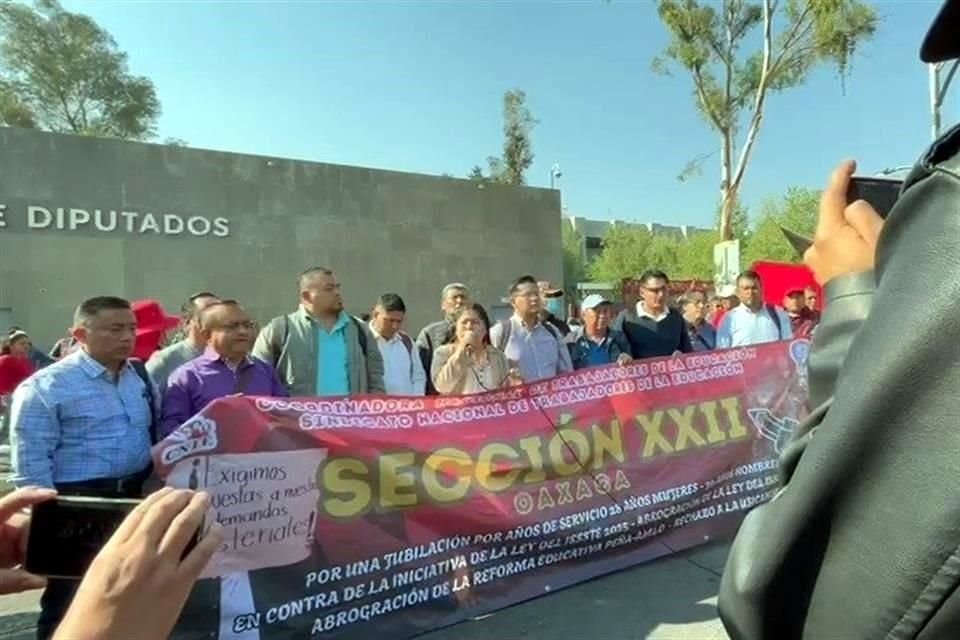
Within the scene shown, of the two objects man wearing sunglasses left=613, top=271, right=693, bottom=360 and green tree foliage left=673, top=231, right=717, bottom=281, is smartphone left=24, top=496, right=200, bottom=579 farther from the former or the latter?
green tree foliage left=673, top=231, right=717, bottom=281

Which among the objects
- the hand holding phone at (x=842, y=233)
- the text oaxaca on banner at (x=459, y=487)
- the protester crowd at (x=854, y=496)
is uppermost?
the hand holding phone at (x=842, y=233)

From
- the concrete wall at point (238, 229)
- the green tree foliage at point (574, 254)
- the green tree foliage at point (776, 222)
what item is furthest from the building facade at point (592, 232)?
the concrete wall at point (238, 229)

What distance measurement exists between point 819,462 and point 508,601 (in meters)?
3.43

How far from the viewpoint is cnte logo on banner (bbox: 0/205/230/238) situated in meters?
12.1

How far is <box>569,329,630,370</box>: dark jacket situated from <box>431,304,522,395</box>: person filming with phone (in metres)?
1.16

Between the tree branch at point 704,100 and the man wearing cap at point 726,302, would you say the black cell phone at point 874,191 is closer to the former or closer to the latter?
the man wearing cap at point 726,302

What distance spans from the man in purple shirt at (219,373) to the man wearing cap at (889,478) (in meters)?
3.43

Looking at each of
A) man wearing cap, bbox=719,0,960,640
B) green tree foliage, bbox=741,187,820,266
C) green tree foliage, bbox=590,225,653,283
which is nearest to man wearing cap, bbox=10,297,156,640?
man wearing cap, bbox=719,0,960,640

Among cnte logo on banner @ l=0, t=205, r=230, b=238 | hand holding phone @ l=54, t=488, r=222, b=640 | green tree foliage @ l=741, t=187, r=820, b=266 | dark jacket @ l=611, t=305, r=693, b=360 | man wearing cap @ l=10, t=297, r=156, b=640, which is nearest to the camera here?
hand holding phone @ l=54, t=488, r=222, b=640

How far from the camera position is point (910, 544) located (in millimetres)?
606

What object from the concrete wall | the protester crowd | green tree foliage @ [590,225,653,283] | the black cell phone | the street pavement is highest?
green tree foliage @ [590,225,653,283]

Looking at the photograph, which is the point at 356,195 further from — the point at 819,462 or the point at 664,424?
the point at 819,462

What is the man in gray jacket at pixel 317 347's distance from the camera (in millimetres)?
4758

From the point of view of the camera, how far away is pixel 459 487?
3.77 metres
